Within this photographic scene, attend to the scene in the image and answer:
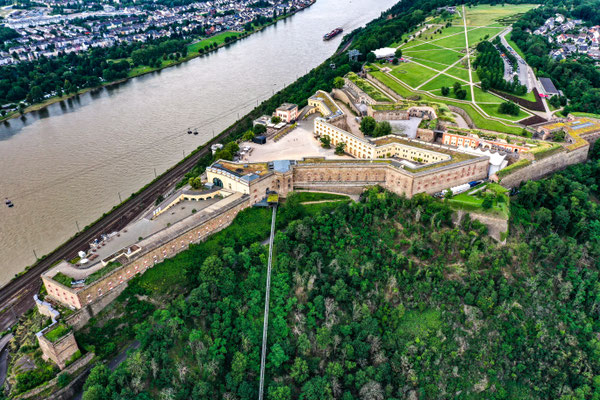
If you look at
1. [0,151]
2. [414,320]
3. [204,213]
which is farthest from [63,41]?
[414,320]

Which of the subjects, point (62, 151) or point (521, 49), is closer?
point (62, 151)

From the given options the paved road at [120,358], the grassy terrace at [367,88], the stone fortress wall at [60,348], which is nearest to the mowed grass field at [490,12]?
the grassy terrace at [367,88]

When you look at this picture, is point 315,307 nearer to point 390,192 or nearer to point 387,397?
point 387,397

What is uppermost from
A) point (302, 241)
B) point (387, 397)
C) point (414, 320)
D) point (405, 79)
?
point (405, 79)

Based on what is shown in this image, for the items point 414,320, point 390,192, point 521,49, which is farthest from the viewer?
point 521,49

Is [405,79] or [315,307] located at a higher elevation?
[405,79]

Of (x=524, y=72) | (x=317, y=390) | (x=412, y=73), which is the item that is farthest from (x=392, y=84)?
(x=317, y=390)

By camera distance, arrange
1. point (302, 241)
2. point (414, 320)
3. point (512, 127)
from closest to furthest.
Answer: point (414, 320)
point (302, 241)
point (512, 127)
